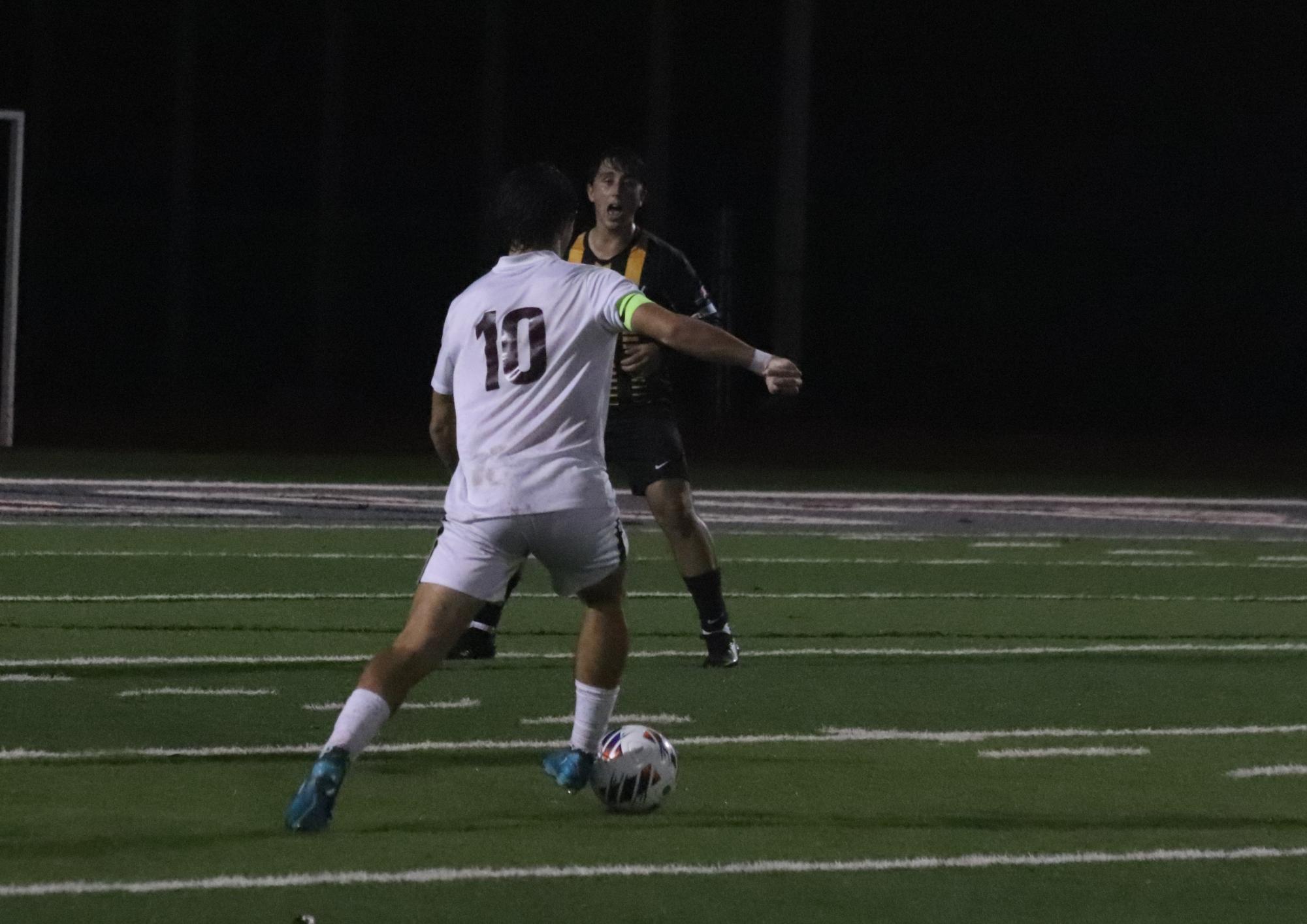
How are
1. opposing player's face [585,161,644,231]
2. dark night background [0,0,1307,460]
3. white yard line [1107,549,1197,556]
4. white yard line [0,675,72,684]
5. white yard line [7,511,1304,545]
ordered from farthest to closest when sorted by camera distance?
dark night background [0,0,1307,460] < white yard line [7,511,1304,545] < white yard line [1107,549,1197,556] < opposing player's face [585,161,644,231] < white yard line [0,675,72,684]

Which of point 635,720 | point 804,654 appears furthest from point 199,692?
point 804,654

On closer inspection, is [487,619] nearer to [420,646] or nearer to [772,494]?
[420,646]

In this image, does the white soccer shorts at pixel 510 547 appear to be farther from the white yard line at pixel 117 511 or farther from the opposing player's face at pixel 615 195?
the white yard line at pixel 117 511

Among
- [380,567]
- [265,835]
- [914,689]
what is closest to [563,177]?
[265,835]

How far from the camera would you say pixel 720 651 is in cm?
1113

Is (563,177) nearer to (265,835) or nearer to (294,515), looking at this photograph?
(265,835)

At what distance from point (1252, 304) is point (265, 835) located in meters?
30.6

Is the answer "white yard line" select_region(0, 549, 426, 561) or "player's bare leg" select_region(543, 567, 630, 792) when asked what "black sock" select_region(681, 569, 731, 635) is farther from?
"white yard line" select_region(0, 549, 426, 561)

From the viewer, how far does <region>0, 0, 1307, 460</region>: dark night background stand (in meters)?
36.2

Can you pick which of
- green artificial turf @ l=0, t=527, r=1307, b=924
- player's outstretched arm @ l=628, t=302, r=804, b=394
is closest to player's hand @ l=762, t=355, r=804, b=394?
player's outstretched arm @ l=628, t=302, r=804, b=394

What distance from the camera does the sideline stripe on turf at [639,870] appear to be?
6457 millimetres

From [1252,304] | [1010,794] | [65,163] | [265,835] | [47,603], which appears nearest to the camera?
[265,835]

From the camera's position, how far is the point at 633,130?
50.1 m

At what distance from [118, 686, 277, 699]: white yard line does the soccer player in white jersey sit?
2.70m
